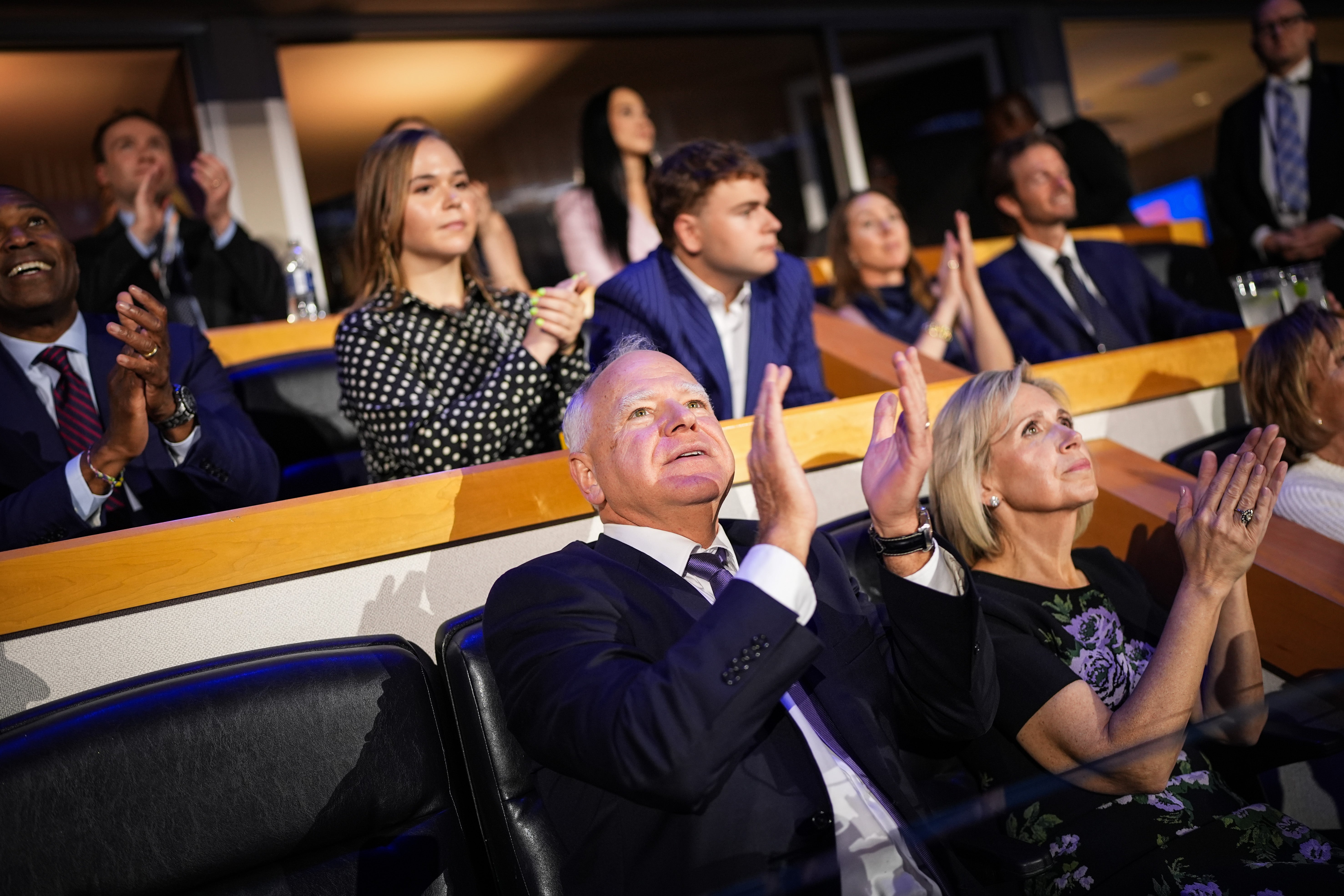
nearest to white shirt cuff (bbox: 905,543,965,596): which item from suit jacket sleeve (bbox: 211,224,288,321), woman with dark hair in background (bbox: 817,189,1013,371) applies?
woman with dark hair in background (bbox: 817,189,1013,371)

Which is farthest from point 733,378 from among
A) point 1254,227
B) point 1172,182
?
point 1172,182

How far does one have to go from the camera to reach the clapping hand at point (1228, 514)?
1443 millimetres

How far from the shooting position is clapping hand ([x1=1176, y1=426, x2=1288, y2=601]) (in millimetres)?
1443

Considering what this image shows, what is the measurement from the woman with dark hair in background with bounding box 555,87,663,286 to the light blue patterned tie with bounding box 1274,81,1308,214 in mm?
2244

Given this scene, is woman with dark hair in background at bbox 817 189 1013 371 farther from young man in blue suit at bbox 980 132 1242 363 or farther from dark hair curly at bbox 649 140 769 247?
dark hair curly at bbox 649 140 769 247

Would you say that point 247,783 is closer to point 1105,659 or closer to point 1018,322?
point 1105,659

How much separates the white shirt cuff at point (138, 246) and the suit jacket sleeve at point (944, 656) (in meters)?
2.71

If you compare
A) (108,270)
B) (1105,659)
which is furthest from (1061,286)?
(108,270)

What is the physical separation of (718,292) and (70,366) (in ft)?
4.47

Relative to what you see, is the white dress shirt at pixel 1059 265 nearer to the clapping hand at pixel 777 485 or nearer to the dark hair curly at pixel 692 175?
the dark hair curly at pixel 692 175

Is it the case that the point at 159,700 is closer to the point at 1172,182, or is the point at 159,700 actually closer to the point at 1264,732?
the point at 1264,732

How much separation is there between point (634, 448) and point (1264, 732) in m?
0.79

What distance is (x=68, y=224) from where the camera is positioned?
4984mm

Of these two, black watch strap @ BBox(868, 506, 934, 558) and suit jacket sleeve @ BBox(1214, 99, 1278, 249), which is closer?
black watch strap @ BBox(868, 506, 934, 558)
